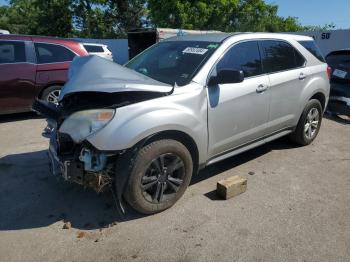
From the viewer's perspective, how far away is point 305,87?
546 centimetres

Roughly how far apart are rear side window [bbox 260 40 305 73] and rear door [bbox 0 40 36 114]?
15.7ft

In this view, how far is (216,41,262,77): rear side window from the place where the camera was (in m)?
4.34

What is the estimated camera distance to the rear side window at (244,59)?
4.34 m

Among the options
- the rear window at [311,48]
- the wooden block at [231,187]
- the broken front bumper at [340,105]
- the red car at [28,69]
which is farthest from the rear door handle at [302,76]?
the red car at [28,69]

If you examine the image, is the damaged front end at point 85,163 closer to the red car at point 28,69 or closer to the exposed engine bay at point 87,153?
the exposed engine bay at point 87,153

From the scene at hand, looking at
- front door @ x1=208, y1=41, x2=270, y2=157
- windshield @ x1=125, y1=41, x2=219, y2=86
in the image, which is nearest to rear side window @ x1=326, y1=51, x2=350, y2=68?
front door @ x1=208, y1=41, x2=270, y2=157

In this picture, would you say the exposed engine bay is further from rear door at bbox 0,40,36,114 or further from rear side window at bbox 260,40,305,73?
rear door at bbox 0,40,36,114

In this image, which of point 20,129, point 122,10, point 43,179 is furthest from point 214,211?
point 122,10

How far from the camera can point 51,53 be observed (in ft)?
25.6

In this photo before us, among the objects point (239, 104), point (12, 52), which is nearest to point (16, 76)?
point (12, 52)

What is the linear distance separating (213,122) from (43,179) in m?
2.29

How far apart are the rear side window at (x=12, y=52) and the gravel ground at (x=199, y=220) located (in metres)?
2.80

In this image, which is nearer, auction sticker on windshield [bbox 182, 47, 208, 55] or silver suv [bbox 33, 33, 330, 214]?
silver suv [bbox 33, 33, 330, 214]

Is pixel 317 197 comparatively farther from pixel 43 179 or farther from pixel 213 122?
pixel 43 179
